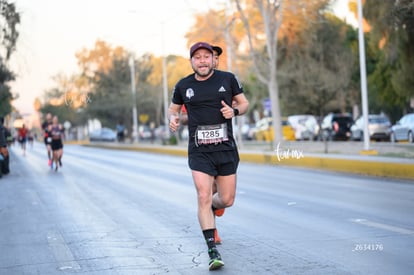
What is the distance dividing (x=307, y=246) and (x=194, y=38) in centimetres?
3030

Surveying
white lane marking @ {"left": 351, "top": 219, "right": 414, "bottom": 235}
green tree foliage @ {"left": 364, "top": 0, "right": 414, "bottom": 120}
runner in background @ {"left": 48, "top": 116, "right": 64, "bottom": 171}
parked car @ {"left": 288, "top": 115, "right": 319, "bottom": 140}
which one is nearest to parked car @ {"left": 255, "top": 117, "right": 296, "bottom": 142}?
parked car @ {"left": 288, "top": 115, "right": 319, "bottom": 140}

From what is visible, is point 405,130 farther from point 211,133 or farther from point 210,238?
point 210,238

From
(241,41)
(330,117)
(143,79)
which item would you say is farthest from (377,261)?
(143,79)

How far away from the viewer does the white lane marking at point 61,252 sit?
7749 millimetres

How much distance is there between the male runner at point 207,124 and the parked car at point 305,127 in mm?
41708

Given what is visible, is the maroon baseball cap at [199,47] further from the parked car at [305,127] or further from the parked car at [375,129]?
the parked car at [305,127]

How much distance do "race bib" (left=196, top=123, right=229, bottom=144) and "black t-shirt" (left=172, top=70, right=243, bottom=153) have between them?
0.01 metres

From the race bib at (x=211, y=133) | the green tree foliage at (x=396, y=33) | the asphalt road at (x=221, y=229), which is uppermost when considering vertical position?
the green tree foliage at (x=396, y=33)

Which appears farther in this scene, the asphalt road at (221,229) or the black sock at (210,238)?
the asphalt road at (221,229)

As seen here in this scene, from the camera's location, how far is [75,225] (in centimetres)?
1096

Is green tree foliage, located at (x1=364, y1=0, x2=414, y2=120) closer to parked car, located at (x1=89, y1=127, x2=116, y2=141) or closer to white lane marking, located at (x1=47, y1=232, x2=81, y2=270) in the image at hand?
white lane marking, located at (x1=47, y1=232, x2=81, y2=270)

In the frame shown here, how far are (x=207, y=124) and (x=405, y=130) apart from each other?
30019 millimetres

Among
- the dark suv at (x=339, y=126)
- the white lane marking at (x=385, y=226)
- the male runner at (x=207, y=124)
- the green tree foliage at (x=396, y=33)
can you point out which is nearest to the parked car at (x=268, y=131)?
the dark suv at (x=339, y=126)

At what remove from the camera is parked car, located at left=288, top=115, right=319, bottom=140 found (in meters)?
49.2
